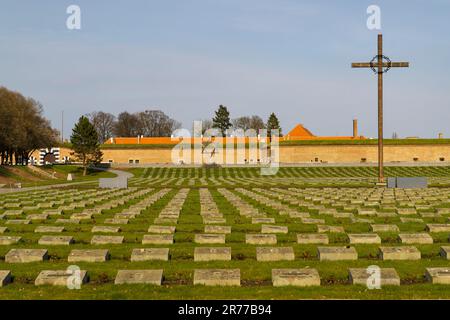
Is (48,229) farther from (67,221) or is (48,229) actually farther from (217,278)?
(217,278)

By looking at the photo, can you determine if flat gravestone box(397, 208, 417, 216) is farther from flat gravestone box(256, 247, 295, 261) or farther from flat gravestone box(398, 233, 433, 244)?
flat gravestone box(256, 247, 295, 261)

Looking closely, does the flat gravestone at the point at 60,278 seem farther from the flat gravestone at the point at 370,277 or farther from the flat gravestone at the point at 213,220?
the flat gravestone at the point at 213,220

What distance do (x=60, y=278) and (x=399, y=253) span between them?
6866mm

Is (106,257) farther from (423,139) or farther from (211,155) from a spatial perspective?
(423,139)

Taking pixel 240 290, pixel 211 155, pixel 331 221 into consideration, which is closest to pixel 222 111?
pixel 211 155

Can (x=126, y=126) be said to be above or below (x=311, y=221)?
above

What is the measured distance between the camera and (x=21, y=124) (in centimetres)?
6881

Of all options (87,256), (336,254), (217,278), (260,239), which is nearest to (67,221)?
(87,256)

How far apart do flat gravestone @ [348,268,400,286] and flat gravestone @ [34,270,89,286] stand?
185 inches

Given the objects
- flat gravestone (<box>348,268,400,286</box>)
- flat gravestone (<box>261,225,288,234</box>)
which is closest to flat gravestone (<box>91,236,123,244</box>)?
flat gravestone (<box>261,225,288,234</box>)

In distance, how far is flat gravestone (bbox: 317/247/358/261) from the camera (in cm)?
1115

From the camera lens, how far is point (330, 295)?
8.41 metres
